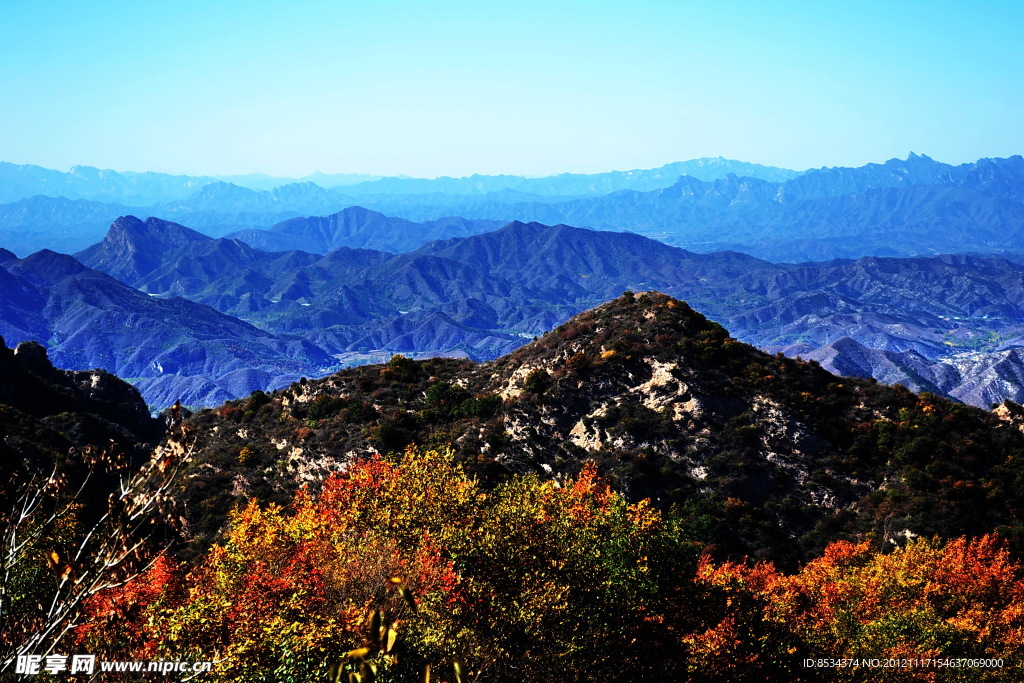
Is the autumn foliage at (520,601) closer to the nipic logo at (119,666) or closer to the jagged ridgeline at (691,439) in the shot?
the nipic logo at (119,666)

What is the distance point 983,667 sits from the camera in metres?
35.0

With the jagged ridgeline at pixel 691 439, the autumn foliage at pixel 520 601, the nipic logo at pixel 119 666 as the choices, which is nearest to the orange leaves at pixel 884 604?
the autumn foliage at pixel 520 601

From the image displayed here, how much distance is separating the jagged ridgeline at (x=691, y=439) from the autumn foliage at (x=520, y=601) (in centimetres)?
1005

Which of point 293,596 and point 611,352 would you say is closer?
point 293,596

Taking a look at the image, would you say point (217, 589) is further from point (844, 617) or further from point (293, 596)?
point (844, 617)

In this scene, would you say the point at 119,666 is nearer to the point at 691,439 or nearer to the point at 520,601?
the point at 520,601

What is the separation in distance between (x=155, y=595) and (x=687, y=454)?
4300 centimetres

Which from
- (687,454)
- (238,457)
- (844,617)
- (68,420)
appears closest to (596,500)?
(844,617)

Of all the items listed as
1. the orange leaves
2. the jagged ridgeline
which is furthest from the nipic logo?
the jagged ridgeline

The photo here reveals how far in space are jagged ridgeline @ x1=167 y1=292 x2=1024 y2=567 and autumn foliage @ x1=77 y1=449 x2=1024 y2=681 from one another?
10054 mm

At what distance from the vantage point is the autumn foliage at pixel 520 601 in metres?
22.6

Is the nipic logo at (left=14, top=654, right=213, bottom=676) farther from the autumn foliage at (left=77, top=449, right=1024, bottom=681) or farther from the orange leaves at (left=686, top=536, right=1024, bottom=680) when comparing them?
the orange leaves at (left=686, top=536, right=1024, bottom=680)

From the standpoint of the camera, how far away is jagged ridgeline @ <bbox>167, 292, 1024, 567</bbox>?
54844 mm

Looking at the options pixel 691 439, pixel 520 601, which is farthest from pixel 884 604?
pixel 520 601
